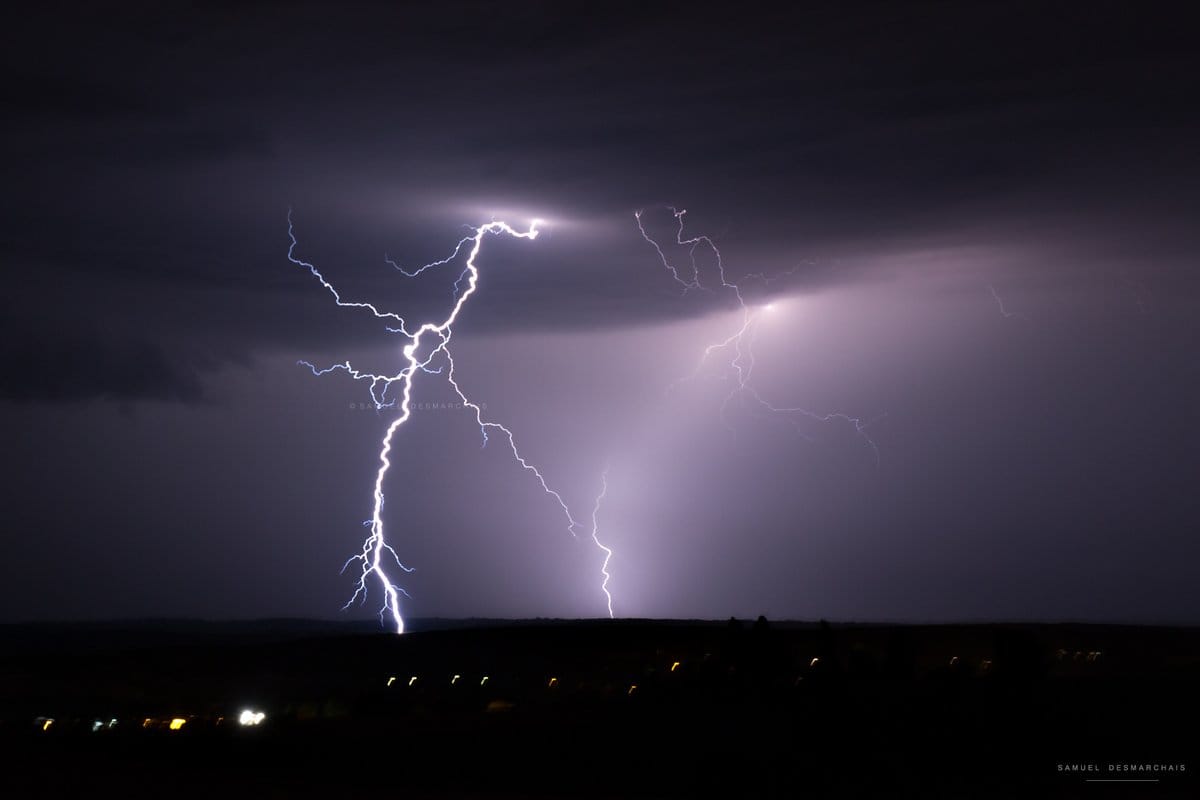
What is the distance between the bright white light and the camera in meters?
35.2

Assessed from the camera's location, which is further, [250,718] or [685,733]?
[250,718]

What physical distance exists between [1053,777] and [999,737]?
112 inches

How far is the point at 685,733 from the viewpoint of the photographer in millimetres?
29672

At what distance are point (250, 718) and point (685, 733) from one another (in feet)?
38.5

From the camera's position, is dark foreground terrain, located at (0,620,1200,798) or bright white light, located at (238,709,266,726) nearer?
dark foreground terrain, located at (0,620,1200,798)

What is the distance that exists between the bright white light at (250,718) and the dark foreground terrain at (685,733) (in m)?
0.26

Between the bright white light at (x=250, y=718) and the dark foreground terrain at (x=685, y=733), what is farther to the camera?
the bright white light at (x=250, y=718)

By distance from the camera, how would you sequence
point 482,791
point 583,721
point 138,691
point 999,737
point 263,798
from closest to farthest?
point 263,798 → point 482,791 → point 999,737 → point 583,721 → point 138,691

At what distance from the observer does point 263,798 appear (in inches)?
899

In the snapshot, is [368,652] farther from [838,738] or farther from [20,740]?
[838,738]

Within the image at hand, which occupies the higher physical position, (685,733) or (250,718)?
(250,718)

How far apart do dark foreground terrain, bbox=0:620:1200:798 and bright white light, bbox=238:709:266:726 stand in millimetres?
261

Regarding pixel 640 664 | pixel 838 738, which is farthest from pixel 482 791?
pixel 640 664

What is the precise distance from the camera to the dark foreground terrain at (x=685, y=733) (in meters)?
24.8
